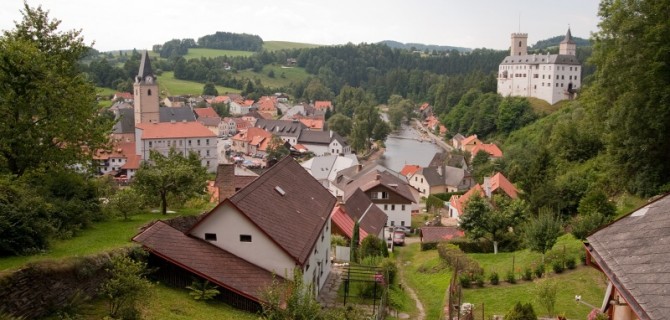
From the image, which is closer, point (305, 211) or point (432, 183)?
point (305, 211)

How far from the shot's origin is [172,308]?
14.9 meters

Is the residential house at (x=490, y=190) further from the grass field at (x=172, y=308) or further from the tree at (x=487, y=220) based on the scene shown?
the grass field at (x=172, y=308)

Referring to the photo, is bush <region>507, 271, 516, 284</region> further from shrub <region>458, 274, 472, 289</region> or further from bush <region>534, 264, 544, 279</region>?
shrub <region>458, 274, 472, 289</region>

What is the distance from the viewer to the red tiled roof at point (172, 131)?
76.5 meters

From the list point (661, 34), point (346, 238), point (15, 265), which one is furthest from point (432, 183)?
point (15, 265)

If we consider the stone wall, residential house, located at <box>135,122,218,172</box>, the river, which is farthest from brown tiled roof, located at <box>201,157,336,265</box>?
the river

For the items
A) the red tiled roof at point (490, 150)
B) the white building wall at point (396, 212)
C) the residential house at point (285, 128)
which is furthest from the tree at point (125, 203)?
the residential house at point (285, 128)

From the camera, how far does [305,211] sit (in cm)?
2239

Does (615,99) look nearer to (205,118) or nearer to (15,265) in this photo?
(15,265)

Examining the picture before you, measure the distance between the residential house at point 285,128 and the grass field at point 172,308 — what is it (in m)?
88.4

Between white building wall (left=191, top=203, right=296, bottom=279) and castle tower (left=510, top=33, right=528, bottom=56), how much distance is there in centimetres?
11476

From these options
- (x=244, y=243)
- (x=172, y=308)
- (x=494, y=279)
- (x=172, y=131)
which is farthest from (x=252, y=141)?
(x=172, y=308)

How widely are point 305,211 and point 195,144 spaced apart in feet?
193

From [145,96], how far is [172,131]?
17.2 metres
